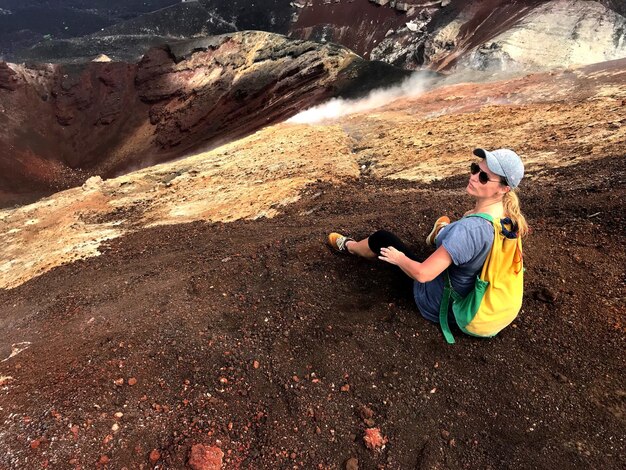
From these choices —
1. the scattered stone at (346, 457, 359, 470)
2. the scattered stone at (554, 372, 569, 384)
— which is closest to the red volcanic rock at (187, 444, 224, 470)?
the scattered stone at (346, 457, 359, 470)

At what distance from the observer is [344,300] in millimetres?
4219

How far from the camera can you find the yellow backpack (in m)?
3.08

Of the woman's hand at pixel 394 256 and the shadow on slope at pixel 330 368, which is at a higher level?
the woman's hand at pixel 394 256

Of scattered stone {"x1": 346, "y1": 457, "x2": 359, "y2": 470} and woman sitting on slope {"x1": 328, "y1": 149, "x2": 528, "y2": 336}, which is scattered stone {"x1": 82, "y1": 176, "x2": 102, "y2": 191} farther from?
Answer: scattered stone {"x1": 346, "y1": 457, "x2": 359, "y2": 470}

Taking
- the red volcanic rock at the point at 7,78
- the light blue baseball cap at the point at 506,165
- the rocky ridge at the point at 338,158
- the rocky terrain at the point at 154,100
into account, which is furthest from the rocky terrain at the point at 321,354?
the red volcanic rock at the point at 7,78

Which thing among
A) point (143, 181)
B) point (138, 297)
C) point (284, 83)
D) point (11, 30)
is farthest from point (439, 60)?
point (11, 30)

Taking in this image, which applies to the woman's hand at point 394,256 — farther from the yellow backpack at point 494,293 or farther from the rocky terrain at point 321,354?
the rocky terrain at point 321,354

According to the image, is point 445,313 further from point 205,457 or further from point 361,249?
point 205,457

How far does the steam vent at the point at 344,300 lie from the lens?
2975 millimetres

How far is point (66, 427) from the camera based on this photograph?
119 inches

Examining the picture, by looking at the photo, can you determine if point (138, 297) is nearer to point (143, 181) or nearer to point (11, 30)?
point (143, 181)

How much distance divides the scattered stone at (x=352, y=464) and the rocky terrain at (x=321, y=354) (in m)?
0.02

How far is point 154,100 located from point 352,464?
26.9 metres

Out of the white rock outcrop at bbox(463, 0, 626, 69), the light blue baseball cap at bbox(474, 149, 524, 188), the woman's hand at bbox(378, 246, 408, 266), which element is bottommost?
the white rock outcrop at bbox(463, 0, 626, 69)
